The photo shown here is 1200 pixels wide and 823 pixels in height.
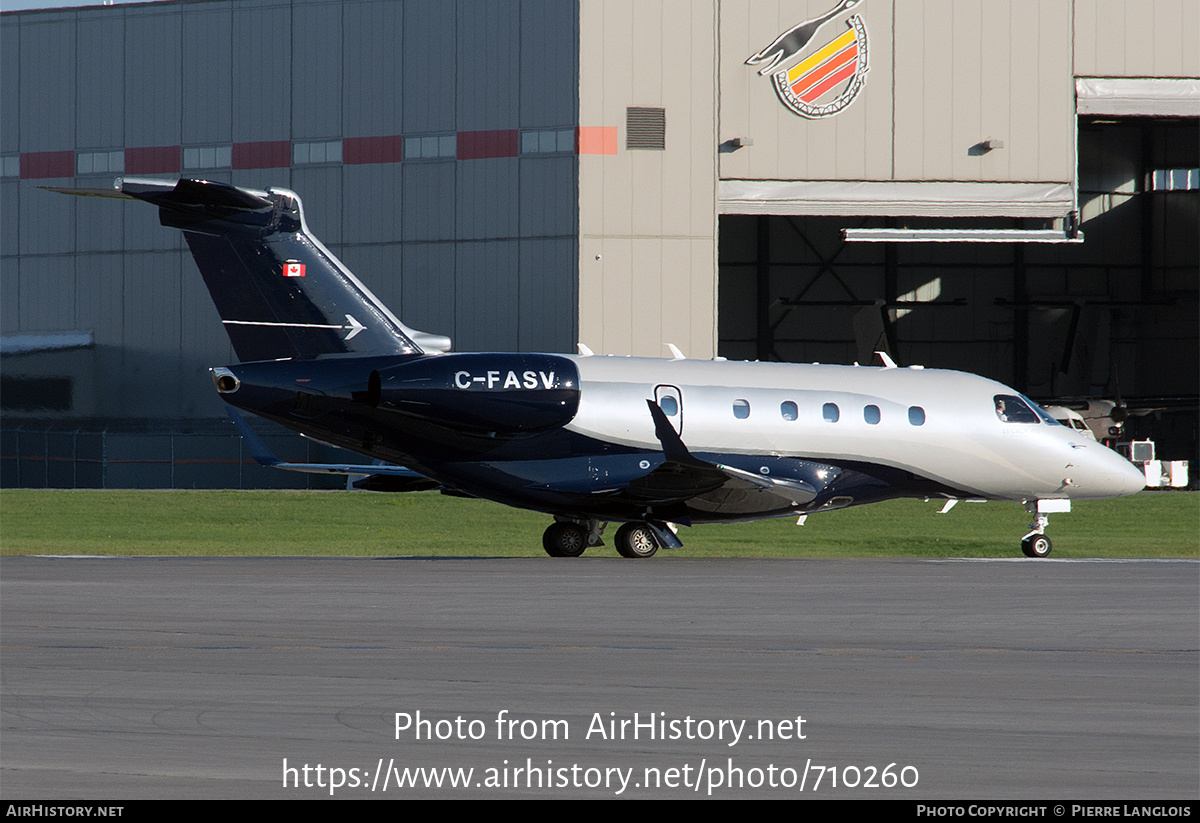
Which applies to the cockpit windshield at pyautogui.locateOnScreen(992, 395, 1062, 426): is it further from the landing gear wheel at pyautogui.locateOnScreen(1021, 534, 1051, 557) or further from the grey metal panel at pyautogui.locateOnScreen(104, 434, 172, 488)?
the grey metal panel at pyautogui.locateOnScreen(104, 434, 172, 488)

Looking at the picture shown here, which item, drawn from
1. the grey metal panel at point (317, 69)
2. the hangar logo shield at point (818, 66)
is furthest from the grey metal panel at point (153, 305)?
the hangar logo shield at point (818, 66)

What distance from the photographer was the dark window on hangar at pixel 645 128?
39938 millimetres

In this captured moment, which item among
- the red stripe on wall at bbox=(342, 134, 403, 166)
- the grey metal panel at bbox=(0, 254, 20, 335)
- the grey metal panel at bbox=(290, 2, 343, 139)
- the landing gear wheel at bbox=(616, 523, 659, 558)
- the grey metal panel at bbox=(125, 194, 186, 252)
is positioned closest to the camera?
the landing gear wheel at bbox=(616, 523, 659, 558)

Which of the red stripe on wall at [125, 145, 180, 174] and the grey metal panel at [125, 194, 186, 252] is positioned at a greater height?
the red stripe on wall at [125, 145, 180, 174]

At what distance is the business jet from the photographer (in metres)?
21.2

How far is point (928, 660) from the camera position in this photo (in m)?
11.1

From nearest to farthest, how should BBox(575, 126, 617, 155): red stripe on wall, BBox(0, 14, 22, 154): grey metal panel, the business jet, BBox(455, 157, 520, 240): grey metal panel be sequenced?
1. the business jet
2. BBox(575, 126, 617, 155): red stripe on wall
3. BBox(455, 157, 520, 240): grey metal panel
4. BBox(0, 14, 22, 154): grey metal panel

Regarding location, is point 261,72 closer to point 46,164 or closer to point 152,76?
point 152,76

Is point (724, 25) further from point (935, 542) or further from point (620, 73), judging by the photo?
point (935, 542)

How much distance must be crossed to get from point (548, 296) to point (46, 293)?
1708cm

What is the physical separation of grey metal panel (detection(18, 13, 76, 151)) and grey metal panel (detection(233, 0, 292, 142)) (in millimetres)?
6003

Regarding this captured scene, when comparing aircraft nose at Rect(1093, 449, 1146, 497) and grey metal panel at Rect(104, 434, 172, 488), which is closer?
aircraft nose at Rect(1093, 449, 1146, 497)

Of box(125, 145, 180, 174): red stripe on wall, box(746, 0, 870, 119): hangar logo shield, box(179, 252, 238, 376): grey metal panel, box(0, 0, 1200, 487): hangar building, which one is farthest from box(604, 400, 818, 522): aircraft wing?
box(125, 145, 180, 174): red stripe on wall

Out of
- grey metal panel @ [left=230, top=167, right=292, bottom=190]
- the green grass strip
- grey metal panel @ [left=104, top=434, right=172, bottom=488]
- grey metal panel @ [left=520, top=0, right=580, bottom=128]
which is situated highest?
grey metal panel @ [left=520, top=0, right=580, bottom=128]
